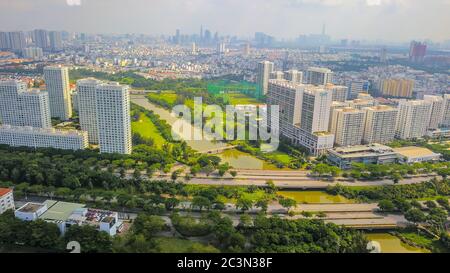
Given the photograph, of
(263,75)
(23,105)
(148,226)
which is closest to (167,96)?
(263,75)

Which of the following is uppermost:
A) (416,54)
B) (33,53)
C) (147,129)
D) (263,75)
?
(416,54)

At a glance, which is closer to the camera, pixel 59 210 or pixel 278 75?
pixel 59 210

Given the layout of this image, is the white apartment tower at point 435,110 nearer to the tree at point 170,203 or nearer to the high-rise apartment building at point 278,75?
the high-rise apartment building at point 278,75

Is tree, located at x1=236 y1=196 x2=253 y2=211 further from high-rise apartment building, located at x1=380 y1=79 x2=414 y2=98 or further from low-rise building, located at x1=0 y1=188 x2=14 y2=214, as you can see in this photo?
high-rise apartment building, located at x1=380 y1=79 x2=414 y2=98

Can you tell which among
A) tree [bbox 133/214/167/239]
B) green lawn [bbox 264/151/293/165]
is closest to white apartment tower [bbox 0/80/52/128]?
tree [bbox 133/214/167/239]

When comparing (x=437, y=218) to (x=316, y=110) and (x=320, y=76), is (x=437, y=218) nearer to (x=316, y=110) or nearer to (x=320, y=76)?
(x=316, y=110)

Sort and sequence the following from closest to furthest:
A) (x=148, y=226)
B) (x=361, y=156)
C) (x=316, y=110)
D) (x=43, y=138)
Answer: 1. (x=148, y=226)
2. (x=43, y=138)
3. (x=361, y=156)
4. (x=316, y=110)

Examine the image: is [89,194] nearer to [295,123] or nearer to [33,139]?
[33,139]
